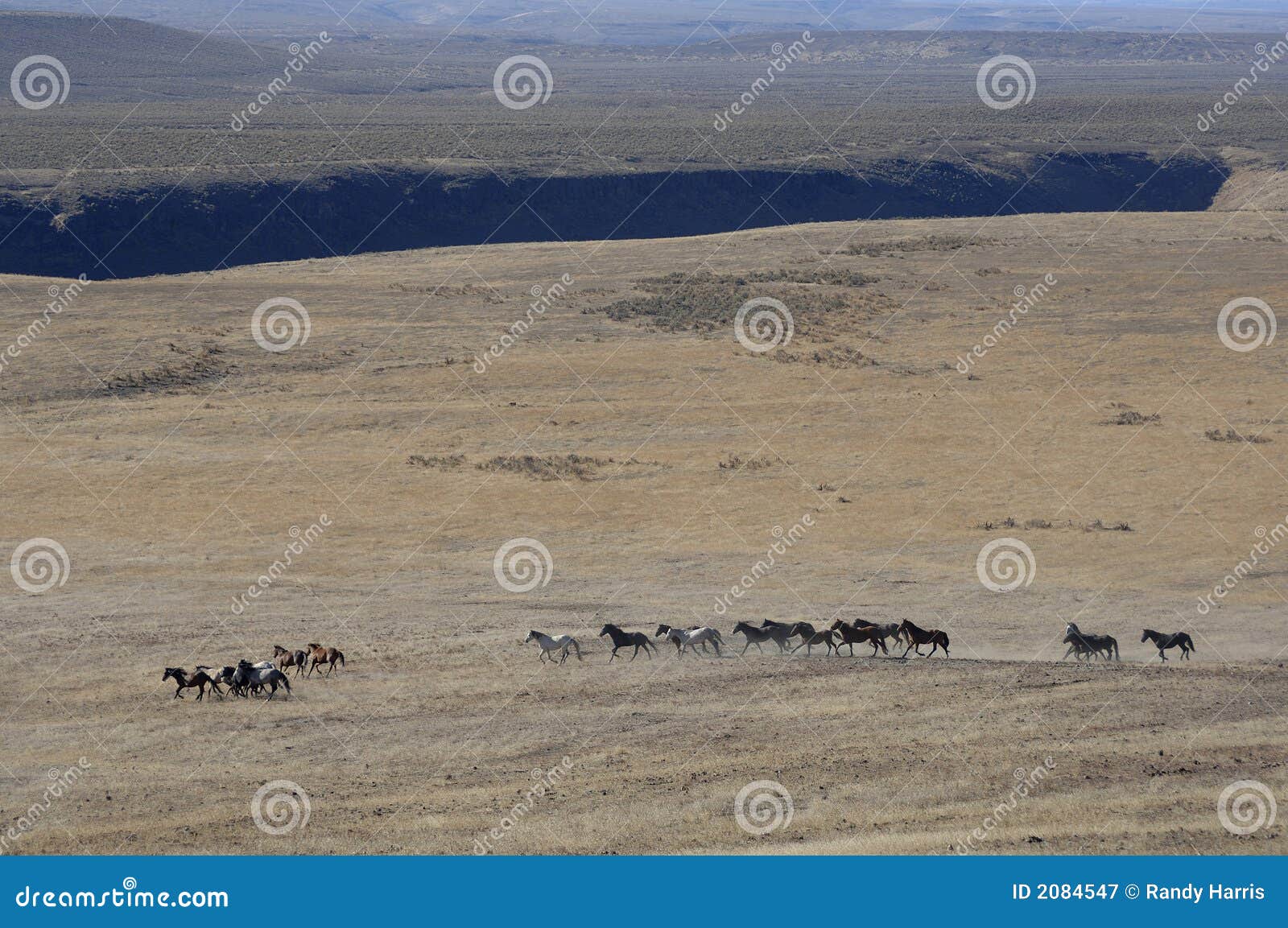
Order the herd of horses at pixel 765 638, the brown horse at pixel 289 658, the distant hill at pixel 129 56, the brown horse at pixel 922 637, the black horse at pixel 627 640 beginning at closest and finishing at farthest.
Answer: the brown horse at pixel 289 658
the herd of horses at pixel 765 638
the black horse at pixel 627 640
the brown horse at pixel 922 637
the distant hill at pixel 129 56

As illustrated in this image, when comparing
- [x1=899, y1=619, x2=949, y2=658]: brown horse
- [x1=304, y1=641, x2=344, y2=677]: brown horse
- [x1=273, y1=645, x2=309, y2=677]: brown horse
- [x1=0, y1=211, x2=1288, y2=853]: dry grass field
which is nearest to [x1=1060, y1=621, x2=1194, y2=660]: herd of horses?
[x1=0, y1=211, x2=1288, y2=853]: dry grass field

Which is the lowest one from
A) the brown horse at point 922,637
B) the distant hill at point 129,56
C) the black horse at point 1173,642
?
the black horse at point 1173,642

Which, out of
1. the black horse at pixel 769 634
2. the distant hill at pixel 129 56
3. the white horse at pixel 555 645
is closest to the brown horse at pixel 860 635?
the black horse at pixel 769 634

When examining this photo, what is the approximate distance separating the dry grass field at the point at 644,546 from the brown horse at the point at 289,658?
0.54 meters

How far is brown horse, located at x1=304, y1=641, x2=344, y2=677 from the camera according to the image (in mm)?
20266

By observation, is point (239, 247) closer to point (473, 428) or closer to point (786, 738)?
point (473, 428)

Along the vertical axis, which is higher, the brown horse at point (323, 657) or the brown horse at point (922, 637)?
the brown horse at point (922, 637)

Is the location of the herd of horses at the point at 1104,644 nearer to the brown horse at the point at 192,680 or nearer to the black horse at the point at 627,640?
the black horse at the point at 627,640

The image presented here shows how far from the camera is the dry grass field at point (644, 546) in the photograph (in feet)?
51.4

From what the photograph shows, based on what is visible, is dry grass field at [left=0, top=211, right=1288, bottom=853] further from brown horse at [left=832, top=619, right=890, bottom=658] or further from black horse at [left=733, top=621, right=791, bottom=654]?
black horse at [left=733, top=621, right=791, bottom=654]

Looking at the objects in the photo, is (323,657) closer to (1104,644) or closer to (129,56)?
(1104,644)

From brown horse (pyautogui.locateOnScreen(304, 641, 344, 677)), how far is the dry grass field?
359 millimetres

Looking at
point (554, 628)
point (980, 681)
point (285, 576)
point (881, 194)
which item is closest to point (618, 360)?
point (285, 576)

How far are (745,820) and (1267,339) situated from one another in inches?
1646
